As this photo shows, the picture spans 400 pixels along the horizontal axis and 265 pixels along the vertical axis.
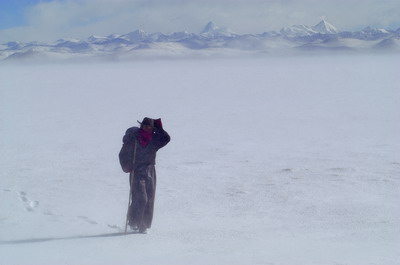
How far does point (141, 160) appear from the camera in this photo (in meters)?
4.52

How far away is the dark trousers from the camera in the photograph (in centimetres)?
453

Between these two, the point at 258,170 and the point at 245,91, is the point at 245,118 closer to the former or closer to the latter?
the point at 258,170

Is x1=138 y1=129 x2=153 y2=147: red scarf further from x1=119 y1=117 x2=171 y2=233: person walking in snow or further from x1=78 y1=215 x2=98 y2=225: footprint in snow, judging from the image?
x1=78 y1=215 x2=98 y2=225: footprint in snow

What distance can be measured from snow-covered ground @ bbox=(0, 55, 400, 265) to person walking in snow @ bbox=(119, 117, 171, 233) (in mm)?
212

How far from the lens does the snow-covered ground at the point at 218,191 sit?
407 cm

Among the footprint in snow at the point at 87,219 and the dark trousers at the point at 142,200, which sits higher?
the dark trousers at the point at 142,200

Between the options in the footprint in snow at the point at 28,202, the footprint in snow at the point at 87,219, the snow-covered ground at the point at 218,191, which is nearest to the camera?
the snow-covered ground at the point at 218,191

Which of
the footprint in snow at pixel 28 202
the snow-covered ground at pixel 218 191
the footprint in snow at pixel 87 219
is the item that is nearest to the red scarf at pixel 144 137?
the snow-covered ground at pixel 218 191

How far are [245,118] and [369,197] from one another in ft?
26.2

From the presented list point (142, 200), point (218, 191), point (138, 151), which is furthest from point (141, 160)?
point (218, 191)

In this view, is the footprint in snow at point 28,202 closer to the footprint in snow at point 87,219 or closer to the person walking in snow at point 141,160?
the footprint in snow at point 87,219

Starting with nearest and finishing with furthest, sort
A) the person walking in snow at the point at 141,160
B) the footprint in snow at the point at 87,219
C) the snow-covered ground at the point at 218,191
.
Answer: the snow-covered ground at the point at 218,191
the person walking in snow at the point at 141,160
the footprint in snow at the point at 87,219

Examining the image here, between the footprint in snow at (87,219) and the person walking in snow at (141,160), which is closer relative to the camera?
the person walking in snow at (141,160)

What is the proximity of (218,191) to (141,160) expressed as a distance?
2.15 m
